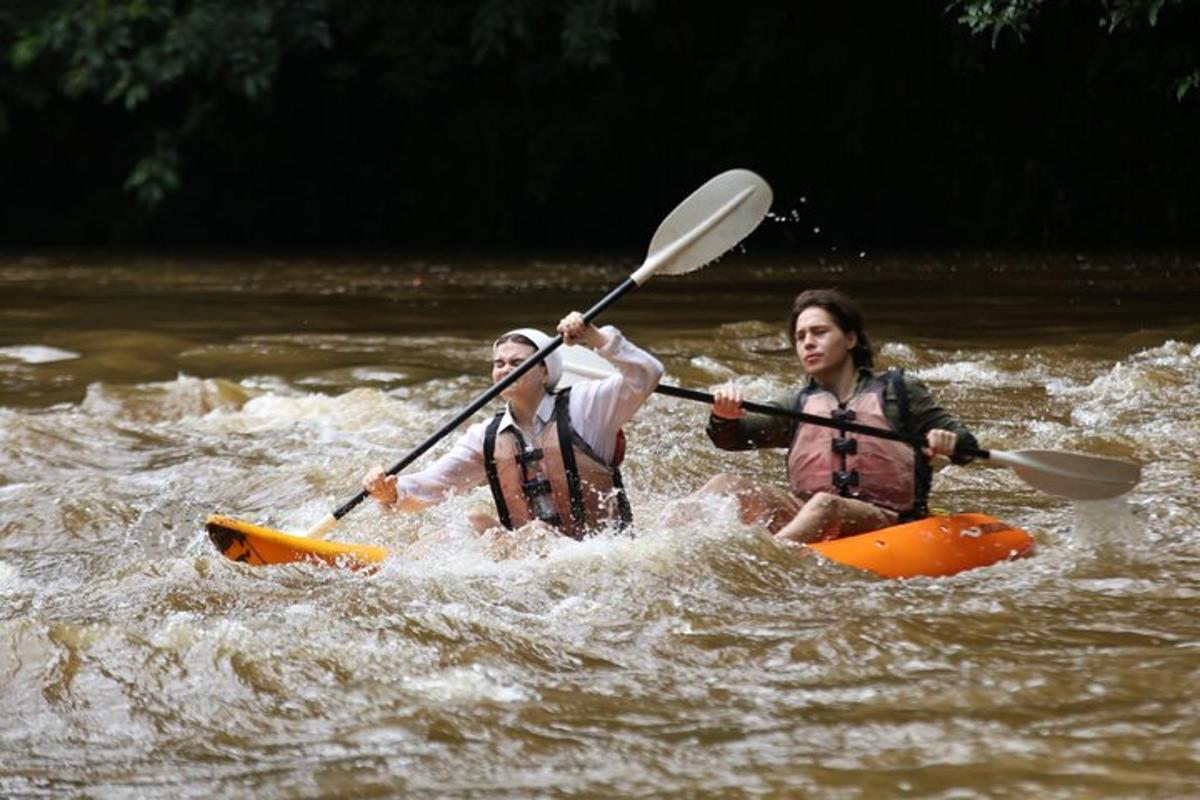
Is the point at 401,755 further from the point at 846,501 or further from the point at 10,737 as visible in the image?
the point at 846,501

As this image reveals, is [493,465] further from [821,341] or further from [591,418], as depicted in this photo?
[821,341]

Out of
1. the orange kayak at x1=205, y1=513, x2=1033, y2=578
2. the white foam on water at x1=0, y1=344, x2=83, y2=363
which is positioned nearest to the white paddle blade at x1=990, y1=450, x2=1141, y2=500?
the orange kayak at x1=205, y1=513, x2=1033, y2=578

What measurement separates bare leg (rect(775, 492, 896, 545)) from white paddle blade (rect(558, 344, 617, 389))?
0.82 meters

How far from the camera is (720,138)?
14875 millimetres

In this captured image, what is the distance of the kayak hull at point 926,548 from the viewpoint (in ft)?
12.6

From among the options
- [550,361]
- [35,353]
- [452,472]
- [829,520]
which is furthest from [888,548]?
[35,353]

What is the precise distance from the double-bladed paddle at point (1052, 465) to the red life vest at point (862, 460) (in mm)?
58

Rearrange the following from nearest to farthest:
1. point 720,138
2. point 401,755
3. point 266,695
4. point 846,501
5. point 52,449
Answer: point 401,755 → point 266,695 → point 846,501 → point 52,449 → point 720,138

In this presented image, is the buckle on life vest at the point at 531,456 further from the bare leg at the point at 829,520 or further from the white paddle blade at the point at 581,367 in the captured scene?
the bare leg at the point at 829,520

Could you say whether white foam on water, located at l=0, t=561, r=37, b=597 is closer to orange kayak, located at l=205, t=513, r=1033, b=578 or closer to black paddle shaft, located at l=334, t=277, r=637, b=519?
orange kayak, located at l=205, t=513, r=1033, b=578

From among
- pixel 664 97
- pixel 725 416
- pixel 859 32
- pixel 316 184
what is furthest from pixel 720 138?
pixel 725 416

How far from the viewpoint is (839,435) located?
4258mm

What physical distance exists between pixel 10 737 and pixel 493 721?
2.68 ft

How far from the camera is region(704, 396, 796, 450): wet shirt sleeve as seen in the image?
429 centimetres
